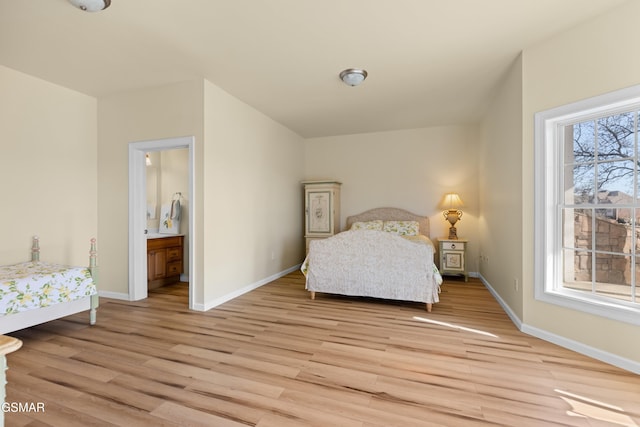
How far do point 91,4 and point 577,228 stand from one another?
163 inches

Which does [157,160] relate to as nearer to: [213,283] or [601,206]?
[213,283]

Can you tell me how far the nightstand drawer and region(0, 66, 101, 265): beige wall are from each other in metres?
5.16

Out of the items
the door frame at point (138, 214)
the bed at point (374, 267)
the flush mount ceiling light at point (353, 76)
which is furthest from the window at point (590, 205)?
the door frame at point (138, 214)

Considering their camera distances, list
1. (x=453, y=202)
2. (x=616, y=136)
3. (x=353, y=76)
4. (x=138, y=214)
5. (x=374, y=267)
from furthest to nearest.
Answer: (x=453, y=202), (x=138, y=214), (x=374, y=267), (x=353, y=76), (x=616, y=136)

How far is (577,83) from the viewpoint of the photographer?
2.36 m

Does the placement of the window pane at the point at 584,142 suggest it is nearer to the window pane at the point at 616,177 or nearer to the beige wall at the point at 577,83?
the window pane at the point at 616,177

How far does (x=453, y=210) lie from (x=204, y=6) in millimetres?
4490

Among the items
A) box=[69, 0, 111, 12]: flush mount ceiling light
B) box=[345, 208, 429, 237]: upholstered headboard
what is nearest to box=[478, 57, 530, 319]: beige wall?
box=[345, 208, 429, 237]: upholstered headboard

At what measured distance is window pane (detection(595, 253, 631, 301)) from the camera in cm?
220

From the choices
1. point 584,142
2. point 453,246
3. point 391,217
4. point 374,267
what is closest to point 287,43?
point 374,267

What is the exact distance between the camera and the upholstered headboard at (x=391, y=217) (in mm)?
5320

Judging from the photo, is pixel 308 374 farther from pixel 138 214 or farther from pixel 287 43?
pixel 138 214

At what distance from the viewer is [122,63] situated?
295 centimetres

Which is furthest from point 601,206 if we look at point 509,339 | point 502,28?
point 502,28
